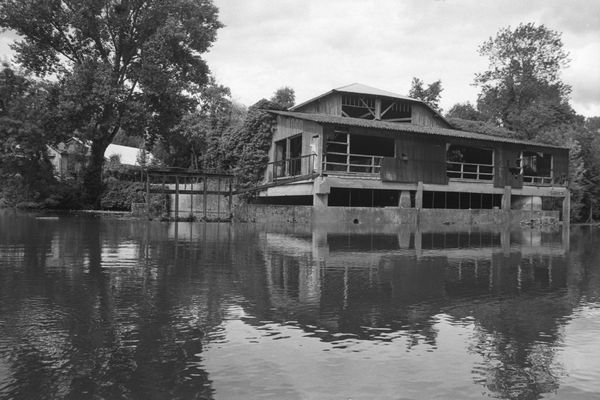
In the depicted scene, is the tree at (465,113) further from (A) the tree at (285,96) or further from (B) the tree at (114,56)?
(B) the tree at (114,56)

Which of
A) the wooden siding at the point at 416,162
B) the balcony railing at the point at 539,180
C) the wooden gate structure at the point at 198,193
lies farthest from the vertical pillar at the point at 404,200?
the balcony railing at the point at 539,180

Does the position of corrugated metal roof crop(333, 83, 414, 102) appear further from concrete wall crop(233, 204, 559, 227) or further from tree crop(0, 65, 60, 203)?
tree crop(0, 65, 60, 203)

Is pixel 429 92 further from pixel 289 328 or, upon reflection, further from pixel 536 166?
pixel 289 328

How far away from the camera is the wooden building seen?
28750 millimetres

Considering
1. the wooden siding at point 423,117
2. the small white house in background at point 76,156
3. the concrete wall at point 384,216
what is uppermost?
the wooden siding at point 423,117

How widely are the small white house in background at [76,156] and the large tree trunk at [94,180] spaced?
1484mm

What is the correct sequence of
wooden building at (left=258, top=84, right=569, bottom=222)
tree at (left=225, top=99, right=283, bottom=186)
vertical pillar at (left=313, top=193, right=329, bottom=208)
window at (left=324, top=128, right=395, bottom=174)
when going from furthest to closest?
1. tree at (left=225, top=99, right=283, bottom=186)
2. window at (left=324, top=128, right=395, bottom=174)
3. wooden building at (left=258, top=84, right=569, bottom=222)
4. vertical pillar at (left=313, top=193, right=329, bottom=208)

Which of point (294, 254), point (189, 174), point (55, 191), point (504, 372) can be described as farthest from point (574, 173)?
point (504, 372)

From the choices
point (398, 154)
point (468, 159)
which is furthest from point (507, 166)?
point (398, 154)

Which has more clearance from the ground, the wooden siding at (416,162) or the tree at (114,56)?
the tree at (114,56)

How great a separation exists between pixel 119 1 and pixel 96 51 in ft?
13.3

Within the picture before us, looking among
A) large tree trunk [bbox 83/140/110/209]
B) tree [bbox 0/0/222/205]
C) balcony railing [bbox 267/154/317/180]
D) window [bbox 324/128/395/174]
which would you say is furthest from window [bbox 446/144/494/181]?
large tree trunk [bbox 83/140/110/209]

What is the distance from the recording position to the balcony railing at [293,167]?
2882 centimetres

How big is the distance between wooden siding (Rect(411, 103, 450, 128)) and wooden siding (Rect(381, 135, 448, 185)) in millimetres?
6769
